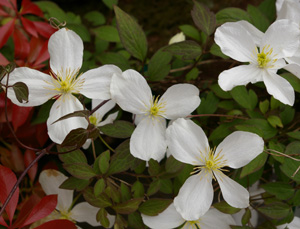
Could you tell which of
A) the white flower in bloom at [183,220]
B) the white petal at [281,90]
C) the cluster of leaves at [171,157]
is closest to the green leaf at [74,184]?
the cluster of leaves at [171,157]

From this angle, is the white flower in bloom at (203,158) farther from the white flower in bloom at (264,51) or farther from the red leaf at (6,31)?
the red leaf at (6,31)

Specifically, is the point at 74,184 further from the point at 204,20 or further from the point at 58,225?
the point at 204,20

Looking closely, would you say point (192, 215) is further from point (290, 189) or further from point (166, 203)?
point (290, 189)

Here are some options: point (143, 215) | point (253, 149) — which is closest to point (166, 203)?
point (143, 215)

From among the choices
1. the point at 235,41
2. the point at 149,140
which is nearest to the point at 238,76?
the point at 235,41

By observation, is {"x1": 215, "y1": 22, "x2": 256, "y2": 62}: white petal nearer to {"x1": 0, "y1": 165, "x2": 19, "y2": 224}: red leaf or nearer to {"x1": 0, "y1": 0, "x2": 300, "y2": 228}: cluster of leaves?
{"x1": 0, "y1": 0, "x2": 300, "y2": 228}: cluster of leaves
